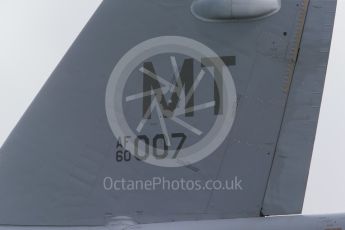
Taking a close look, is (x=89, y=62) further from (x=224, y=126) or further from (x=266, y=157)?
(x=266, y=157)

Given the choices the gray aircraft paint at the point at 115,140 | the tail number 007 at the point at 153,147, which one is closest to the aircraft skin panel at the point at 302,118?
the gray aircraft paint at the point at 115,140

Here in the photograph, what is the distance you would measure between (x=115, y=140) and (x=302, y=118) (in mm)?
1912

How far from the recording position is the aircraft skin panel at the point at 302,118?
7422mm

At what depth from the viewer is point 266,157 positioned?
752cm

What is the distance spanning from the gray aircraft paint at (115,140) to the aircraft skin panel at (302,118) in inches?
0.8

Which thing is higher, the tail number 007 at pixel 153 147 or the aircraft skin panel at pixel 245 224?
the tail number 007 at pixel 153 147

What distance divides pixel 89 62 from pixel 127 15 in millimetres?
628

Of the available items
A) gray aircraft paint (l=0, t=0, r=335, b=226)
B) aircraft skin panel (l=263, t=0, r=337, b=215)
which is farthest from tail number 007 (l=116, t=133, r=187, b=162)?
aircraft skin panel (l=263, t=0, r=337, b=215)

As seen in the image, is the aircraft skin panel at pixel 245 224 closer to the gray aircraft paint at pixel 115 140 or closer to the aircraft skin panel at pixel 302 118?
the gray aircraft paint at pixel 115 140

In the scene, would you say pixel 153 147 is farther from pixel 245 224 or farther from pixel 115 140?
pixel 245 224

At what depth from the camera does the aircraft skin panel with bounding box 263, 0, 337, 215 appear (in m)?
7.42

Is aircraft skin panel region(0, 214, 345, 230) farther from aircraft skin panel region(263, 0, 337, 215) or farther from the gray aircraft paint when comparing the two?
aircraft skin panel region(263, 0, 337, 215)

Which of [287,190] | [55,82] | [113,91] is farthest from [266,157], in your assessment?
[55,82]

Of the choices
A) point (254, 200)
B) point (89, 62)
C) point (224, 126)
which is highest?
point (89, 62)
